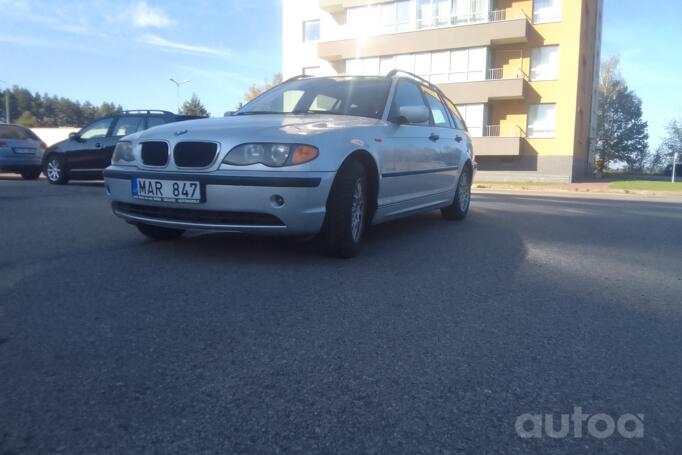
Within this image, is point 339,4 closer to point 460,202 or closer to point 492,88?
point 492,88

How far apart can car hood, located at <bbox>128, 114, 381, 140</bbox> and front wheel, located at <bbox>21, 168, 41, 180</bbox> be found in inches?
442

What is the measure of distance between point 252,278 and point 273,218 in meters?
0.48

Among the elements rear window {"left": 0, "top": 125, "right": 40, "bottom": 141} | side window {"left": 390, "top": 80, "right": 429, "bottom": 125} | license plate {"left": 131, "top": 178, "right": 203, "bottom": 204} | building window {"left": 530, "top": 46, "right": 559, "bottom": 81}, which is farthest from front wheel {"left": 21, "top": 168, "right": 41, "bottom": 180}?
building window {"left": 530, "top": 46, "right": 559, "bottom": 81}

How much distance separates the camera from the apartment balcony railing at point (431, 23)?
1126 inches

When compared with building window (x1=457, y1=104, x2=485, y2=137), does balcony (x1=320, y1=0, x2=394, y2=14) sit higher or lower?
higher

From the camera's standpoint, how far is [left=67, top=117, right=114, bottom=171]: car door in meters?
11.5

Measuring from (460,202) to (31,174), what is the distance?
11.6 meters

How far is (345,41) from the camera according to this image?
31.5 meters

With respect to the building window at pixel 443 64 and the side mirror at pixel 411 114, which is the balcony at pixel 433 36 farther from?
the side mirror at pixel 411 114

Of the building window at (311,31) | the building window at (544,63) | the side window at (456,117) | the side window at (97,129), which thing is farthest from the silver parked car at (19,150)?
the building window at (311,31)

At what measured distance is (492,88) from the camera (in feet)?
91.8

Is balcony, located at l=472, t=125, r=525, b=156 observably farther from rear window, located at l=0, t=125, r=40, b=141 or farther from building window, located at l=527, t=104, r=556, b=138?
rear window, located at l=0, t=125, r=40, b=141

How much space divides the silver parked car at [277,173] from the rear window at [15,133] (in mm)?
10728

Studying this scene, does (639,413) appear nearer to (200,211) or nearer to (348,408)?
(348,408)
